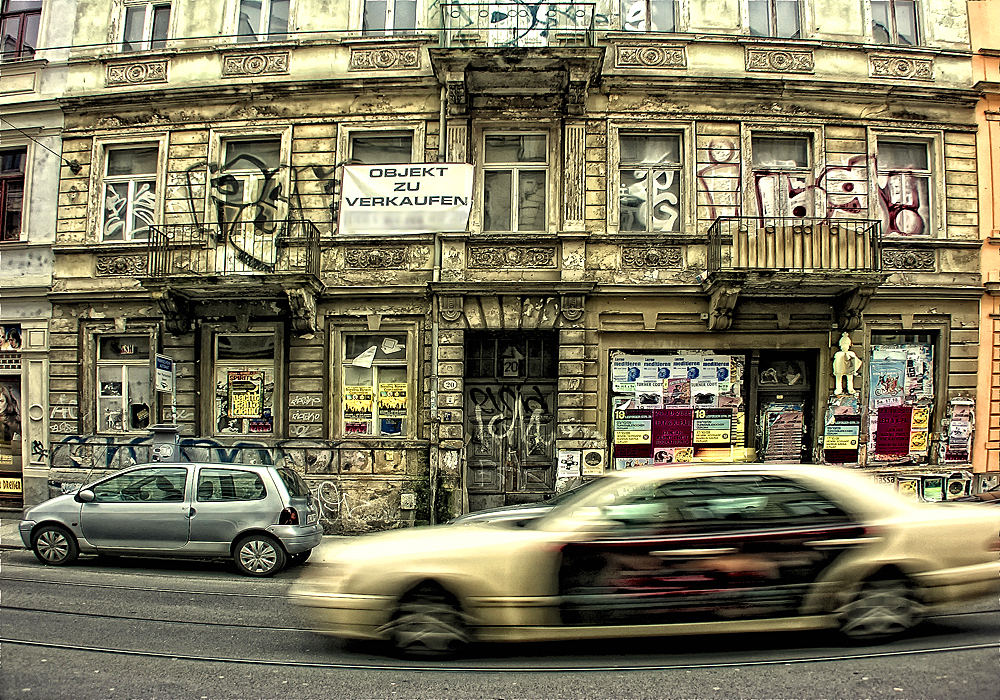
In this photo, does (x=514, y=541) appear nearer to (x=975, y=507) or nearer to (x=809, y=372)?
(x=975, y=507)

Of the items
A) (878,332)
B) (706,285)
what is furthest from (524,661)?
(878,332)

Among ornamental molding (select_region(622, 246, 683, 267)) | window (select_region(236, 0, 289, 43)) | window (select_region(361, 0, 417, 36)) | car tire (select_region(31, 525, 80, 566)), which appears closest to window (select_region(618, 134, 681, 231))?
ornamental molding (select_region(622, 246, 683, 267))

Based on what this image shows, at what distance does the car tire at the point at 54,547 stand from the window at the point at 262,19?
10435 mm

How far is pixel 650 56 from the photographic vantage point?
14.3 meters

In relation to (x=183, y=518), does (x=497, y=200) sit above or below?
above

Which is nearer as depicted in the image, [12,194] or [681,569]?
[681,569]

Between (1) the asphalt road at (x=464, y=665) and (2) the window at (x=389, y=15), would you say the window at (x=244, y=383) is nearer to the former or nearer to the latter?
(2) the window at (x=389, y=15)

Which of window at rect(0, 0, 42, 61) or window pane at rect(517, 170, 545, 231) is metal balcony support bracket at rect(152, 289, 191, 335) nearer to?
window pane at rect(517, 170, 545, 231)

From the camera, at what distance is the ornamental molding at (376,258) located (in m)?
14.1

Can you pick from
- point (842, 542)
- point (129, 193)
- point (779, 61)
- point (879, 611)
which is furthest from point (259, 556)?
point (779, 61)

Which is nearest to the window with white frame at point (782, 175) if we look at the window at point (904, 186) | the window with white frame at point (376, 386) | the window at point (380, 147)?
the window at point (904, 186)

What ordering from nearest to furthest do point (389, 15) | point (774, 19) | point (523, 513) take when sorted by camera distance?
point (523, 513), point (774, 19), point (389, 15)

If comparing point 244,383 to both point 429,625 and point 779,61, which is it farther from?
point 779,61

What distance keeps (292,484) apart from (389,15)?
33.1 ft
